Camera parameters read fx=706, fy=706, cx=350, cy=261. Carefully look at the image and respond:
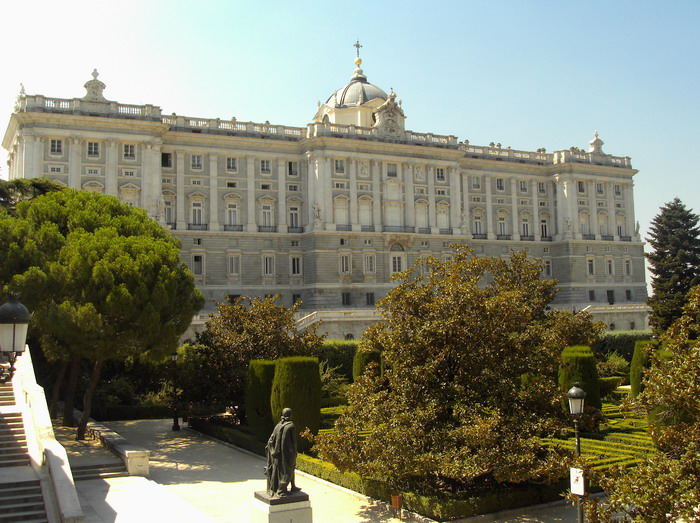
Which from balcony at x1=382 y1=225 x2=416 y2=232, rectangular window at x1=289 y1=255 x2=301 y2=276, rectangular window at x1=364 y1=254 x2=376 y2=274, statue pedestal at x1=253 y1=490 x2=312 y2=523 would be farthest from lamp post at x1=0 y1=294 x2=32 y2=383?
balcony at x1=382 y1=225 x2=416 y2=232

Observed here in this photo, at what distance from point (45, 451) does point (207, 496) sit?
395 centimetres

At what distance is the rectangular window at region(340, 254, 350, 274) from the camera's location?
5250cm

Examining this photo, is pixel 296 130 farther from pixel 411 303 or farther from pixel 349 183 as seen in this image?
pixel 411 303

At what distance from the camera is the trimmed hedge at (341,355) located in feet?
109

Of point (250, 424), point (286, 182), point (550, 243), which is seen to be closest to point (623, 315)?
point (550, 243)

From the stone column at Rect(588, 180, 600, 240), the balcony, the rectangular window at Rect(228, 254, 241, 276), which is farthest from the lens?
the stone column at Rect(588, 180, 600, 240)

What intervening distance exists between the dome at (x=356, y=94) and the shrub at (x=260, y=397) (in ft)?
134

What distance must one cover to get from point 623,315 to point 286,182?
2761 cm

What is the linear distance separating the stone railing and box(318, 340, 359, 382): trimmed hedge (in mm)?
15520

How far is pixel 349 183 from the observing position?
177 ft

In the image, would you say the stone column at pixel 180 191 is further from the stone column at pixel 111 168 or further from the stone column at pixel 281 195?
the stone column at pixel 281 195

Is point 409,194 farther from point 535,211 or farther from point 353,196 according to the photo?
point 535,211

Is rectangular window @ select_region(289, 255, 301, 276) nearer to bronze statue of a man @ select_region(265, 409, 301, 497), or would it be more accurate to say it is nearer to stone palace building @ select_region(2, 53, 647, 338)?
stone palace building @ select_region(2, 53, 647, 338)

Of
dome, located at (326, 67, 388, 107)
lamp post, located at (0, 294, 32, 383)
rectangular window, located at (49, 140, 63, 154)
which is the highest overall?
dome, located at (326, 67, 388, 107)
